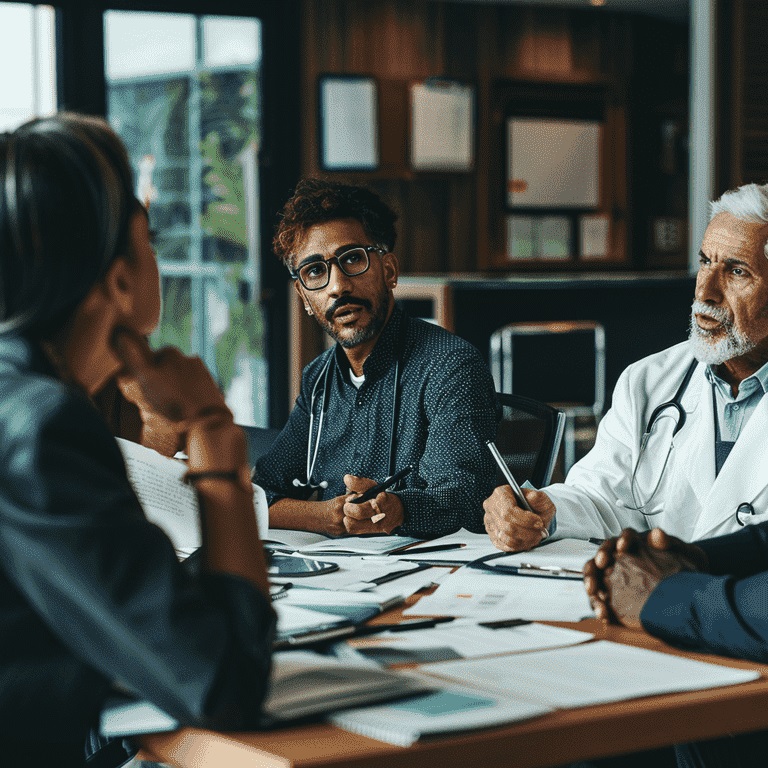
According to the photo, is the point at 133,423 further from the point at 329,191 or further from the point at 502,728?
the point at 502,728

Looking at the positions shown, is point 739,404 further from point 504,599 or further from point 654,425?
point 504,599

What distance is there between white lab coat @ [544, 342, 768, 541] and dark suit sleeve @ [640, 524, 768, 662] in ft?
2.18

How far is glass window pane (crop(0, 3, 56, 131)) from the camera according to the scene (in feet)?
18.0

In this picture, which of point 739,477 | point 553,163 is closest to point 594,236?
point 553,163

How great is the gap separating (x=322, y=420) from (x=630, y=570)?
122 centimetres

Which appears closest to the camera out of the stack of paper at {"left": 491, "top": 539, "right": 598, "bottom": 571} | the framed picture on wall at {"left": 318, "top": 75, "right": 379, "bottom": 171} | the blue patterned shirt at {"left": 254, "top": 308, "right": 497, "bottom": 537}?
the stack of paper at {"left": 491, "top": 539, "right": 598, "bottom": 571}

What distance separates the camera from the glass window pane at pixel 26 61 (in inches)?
216

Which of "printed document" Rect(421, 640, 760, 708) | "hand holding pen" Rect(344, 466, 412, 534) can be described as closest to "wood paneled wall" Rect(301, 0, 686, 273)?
"hand holding pen" Rect(344, 466, 412, 534)

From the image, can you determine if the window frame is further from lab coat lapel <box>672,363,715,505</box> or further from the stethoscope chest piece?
the stethoscope chest piece

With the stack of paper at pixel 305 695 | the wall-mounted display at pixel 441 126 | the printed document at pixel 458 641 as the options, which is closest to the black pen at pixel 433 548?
the printed document at pixel 458 641

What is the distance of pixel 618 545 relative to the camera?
1.46 metres

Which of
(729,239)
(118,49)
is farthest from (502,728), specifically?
(118,49)

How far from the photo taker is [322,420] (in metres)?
2.56

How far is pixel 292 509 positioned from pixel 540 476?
0.54 metres
